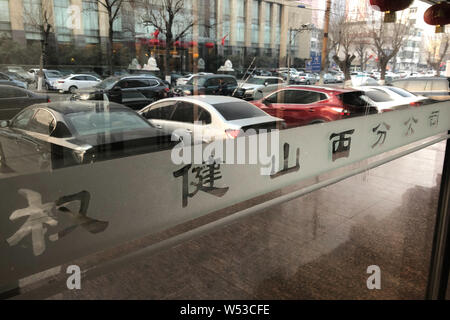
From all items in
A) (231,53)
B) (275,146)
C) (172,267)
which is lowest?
(172,267)

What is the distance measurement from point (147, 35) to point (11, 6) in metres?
0.68

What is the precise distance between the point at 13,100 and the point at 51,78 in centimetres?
24

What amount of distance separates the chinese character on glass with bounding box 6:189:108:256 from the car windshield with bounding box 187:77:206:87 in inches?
52.7

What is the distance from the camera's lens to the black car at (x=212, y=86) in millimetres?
2270

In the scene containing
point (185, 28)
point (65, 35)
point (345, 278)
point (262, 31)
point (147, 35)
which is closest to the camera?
point (65, 35)

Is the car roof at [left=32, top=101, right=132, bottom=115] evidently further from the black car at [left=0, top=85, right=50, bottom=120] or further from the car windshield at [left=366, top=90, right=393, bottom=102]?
the car windshield at [left=366, top=90, right=393, bottom=102]

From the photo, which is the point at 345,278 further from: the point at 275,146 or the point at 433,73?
the point at 433,73

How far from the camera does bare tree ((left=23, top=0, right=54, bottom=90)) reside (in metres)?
1.63

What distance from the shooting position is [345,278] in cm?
238

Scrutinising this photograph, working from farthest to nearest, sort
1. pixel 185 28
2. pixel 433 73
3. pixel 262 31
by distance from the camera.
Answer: pixel 433 73
pixel 262 31
pixel 185 28

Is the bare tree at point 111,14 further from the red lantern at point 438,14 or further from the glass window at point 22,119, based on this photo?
the red lantern at point 438,14

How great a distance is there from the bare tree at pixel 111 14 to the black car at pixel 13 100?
454 mm

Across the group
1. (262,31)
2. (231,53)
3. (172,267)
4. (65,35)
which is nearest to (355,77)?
(262,31)

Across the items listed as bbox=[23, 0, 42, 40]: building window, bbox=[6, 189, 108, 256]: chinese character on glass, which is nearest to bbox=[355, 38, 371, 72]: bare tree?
bbox=[23, 0, 42, 40]: building window
